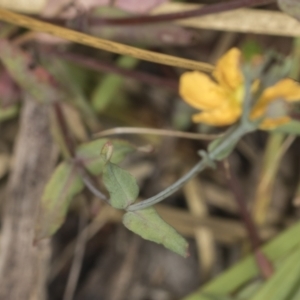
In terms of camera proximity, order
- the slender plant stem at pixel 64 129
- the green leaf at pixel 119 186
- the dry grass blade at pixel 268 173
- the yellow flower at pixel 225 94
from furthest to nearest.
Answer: the dry grass blade at pixel 268 173 → the slender plant stem at pixel 64 129 → the yellow flower at pixel 225 94 → the green leaf at pixel 119 186

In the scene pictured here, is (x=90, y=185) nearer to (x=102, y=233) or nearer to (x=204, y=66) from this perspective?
(x=204, y=66)

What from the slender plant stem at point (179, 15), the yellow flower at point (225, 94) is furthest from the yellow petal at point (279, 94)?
the slender plant stem at point (179, 15)

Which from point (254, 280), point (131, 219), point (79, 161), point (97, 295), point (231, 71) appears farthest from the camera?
point (97, 295)

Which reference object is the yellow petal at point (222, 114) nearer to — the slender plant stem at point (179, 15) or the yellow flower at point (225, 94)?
the yellow flower at point (225, 94)

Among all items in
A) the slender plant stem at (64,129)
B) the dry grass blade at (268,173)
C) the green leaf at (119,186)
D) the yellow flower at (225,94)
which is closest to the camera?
the green leaf at (119,186)

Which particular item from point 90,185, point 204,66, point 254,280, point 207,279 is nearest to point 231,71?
point 204,66

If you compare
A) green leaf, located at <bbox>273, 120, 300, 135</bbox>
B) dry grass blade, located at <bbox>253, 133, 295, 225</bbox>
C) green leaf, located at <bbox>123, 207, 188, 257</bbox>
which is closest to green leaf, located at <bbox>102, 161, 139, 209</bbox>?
→ green leaf, located at <bbox>123, 207, 188, 257</bbox>

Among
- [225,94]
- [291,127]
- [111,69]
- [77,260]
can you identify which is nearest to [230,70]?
[225,94]
